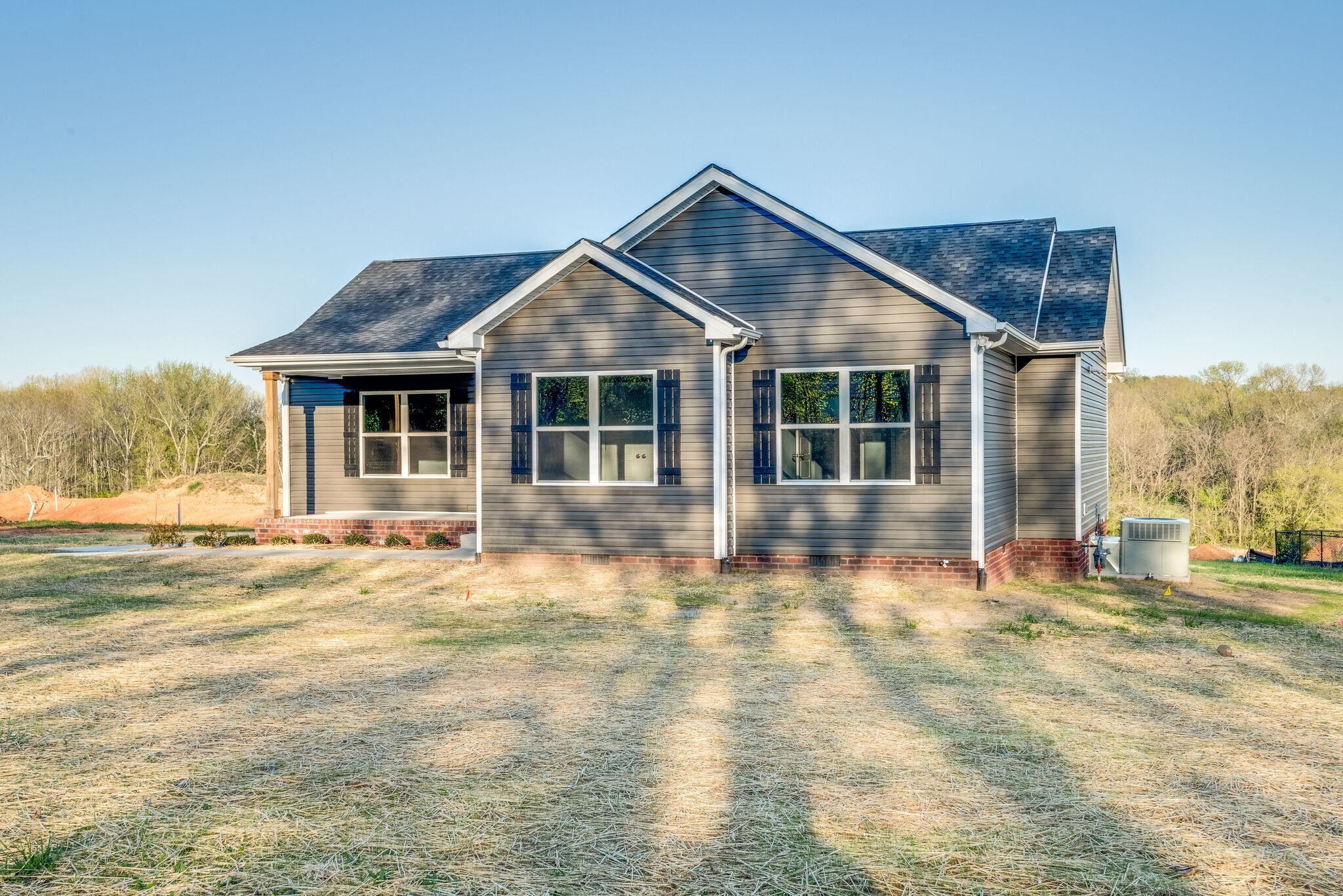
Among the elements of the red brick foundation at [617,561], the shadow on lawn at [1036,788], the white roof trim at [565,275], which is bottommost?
the shadow on lawn at [1036,788]

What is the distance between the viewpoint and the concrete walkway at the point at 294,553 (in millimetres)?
14477

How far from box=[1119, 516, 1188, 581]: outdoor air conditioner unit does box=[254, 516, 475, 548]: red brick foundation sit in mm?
9871

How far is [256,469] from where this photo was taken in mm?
37938

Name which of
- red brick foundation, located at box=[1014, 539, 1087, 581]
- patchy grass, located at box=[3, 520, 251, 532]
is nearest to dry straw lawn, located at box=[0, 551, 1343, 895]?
red brick foundation, located at box=[1014, 539, 1087, 581]

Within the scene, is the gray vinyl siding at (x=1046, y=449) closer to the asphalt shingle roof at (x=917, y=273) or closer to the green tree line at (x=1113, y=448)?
the asphalt shingle roof at (x=917, y=273)

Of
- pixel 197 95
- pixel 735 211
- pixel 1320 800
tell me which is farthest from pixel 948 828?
pixel 197 95

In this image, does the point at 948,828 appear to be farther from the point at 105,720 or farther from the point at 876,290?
the point at 876,290

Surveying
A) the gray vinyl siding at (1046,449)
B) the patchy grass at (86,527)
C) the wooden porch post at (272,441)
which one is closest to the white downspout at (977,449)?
the gray vinyl siding at (1046,449)

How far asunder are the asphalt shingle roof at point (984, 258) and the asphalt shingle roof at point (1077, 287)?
276mm

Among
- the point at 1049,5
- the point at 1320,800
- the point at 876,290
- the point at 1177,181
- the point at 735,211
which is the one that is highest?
the point at 1049,5

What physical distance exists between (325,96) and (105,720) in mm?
17285

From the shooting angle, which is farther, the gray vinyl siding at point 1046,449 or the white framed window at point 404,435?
the white framed window at point 404,435

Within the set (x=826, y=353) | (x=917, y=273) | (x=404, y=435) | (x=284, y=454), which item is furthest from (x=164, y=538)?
(x=917, y=273)

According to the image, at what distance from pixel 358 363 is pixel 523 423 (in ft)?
12.5
